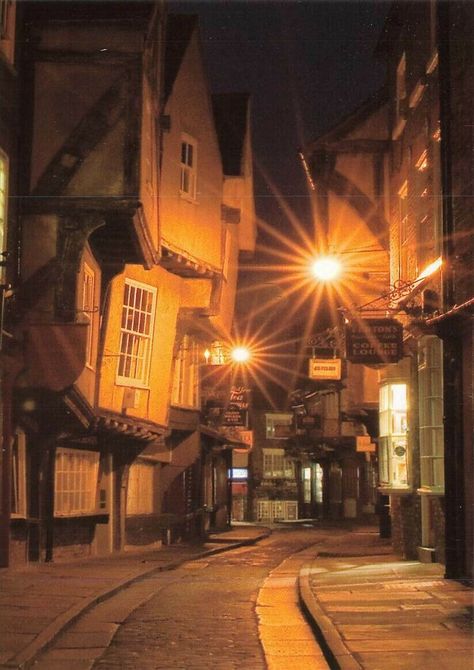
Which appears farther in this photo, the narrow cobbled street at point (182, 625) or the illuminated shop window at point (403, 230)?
the illuminated shop window at point (403, 230)

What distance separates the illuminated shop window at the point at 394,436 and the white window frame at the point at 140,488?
7.40 meters

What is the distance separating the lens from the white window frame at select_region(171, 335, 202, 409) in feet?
99.2

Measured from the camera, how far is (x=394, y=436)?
22.5m

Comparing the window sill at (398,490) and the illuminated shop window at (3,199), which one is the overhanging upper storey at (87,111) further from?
the window sill at (398,490)

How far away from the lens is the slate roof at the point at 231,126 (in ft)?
99.3

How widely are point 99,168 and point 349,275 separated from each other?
9905 mm

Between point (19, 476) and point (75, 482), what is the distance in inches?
135

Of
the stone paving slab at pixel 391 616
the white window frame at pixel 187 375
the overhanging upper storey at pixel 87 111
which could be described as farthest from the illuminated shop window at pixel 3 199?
the white window frame at pixel 187 375

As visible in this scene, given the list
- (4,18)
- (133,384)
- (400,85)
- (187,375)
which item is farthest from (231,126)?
(4,18)

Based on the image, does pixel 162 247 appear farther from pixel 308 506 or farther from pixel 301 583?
pixel 308 506

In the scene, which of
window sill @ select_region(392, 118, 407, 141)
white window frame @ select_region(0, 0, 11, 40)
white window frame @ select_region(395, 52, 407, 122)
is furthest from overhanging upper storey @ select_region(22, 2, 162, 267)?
window sill @ select_region(392, 118, 407, 141)

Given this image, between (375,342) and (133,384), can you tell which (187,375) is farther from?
(375,342)

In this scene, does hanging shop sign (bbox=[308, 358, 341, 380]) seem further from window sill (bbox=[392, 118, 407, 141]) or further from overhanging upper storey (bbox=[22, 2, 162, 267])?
overhanging upper storey (bbox=[22, 2, 162, 267])

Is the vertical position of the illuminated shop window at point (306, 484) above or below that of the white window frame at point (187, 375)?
below
